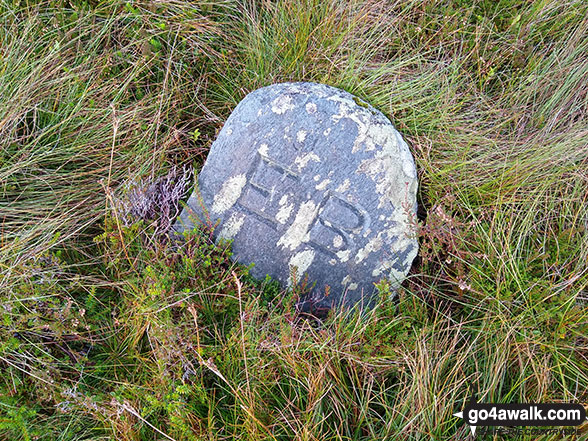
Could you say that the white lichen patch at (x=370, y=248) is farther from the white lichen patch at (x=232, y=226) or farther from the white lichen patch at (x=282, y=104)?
→ the white lichen patch at (x=282, y=104)

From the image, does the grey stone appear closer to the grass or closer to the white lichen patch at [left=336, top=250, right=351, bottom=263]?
the white lichen patch at [left=336, top=250, right=351, bottom=263]

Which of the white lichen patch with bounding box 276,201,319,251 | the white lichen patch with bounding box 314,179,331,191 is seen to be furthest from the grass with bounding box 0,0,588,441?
the white lichen patch with bounding box 314,179,331,191

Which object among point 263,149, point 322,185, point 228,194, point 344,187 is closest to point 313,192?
point 322,185

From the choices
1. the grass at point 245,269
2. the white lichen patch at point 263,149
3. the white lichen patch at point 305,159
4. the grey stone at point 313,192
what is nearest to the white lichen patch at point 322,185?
the grey stone at point 313,192

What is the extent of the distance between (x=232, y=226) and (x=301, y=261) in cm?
40

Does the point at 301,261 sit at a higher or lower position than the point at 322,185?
lower

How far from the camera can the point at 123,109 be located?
255 centimetres

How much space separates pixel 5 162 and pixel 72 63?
2.23 ft

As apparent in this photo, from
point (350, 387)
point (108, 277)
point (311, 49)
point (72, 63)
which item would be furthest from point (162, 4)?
point (350, 387)

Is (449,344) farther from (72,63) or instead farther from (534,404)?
(72,63)

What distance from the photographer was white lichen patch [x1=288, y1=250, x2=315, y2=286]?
2.35 meters

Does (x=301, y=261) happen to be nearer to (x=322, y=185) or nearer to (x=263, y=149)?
(x=322, y=185)

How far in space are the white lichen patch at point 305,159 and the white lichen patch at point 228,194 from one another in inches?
11.0

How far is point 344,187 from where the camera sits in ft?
7.59
